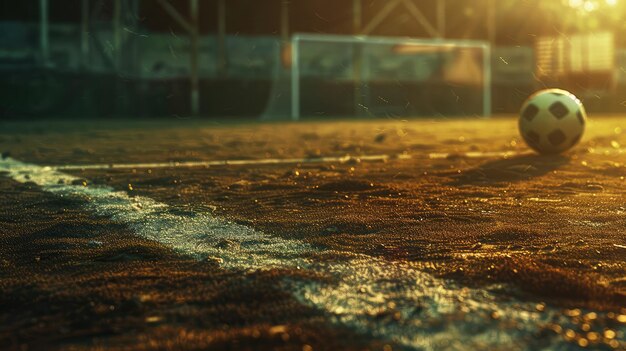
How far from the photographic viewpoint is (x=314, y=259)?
9.70ft

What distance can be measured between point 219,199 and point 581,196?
6.48 feet

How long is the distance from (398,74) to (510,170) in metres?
17.1

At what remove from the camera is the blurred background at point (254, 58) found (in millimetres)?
20047

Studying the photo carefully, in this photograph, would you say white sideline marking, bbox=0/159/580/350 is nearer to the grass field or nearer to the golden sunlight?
the grass field

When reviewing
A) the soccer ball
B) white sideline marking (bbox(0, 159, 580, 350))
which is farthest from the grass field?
the soccer ball

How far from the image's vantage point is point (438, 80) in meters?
23.0

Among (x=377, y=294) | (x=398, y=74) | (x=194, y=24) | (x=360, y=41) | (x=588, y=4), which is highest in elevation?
(x=588, y=4)

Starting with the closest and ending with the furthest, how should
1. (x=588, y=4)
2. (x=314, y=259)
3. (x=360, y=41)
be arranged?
(x=314, y=259)
(x=360, y=41)
(x=588, y=4)

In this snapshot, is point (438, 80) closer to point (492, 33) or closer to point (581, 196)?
point (492, 33)

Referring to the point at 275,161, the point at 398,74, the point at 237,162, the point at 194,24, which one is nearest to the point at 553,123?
the point at 275,161

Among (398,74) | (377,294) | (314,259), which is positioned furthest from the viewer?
(398,74)

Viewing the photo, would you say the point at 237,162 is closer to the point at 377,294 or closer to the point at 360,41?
the point at 377,294

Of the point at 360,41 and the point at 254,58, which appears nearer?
the point at 360,41

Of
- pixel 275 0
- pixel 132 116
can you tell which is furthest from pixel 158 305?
pixel 275 0
